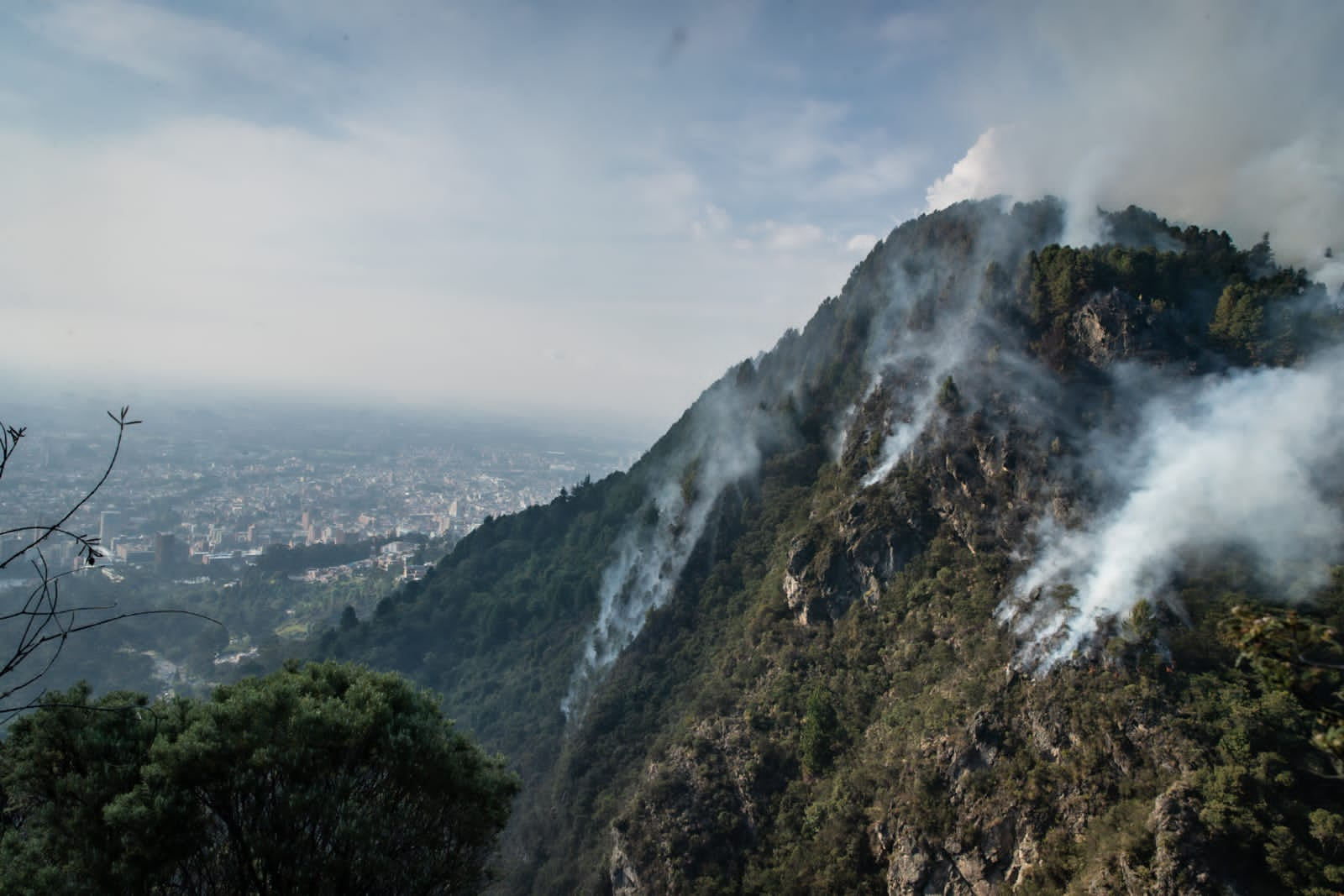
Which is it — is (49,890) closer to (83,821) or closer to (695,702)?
(83,821)

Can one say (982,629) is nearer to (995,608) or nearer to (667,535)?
(995,608)

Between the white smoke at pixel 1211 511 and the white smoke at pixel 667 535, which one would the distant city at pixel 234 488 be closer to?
the white smoke at pixel 667 535

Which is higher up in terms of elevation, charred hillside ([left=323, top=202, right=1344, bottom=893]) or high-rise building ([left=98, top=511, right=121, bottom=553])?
charred hillside ([left=323, top=202, right=1344, bottom=893])

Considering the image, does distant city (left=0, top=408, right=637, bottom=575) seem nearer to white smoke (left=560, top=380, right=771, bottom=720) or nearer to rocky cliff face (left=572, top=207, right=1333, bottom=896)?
white smoke (left=560, top=380, right=771, bottom=720)

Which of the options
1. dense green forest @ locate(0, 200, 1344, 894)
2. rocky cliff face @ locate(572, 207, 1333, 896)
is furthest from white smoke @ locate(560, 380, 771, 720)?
rocky cliff face @ locate(572, 207, 1333, 896)

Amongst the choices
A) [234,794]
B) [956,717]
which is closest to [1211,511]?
[956,717]
